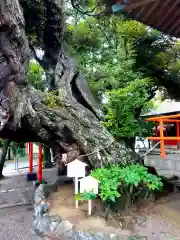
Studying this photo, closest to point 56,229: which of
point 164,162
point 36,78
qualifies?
point 164,162

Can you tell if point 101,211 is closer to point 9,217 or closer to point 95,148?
point 95,148

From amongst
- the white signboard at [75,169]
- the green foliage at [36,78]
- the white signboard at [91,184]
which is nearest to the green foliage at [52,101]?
the white signboard at [75,169]

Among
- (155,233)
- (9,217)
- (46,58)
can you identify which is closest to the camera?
(155,233)

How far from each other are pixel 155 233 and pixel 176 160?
6.57 feet

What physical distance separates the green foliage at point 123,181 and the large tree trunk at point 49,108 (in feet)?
1.95

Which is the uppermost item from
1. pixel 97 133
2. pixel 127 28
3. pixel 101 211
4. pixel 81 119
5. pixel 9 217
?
pixel 127 28

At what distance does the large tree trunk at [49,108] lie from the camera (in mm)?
4102

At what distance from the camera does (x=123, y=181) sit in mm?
4645

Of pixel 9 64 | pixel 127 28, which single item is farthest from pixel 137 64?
pixel 9 64

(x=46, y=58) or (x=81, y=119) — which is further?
(x=46, y=58)

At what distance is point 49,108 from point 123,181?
2491 millimetres

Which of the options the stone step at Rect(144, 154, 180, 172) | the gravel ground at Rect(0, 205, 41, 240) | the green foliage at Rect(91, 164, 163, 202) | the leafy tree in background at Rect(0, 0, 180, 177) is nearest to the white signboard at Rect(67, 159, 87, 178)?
the green foliage at Rect(91, 164, 163, 202)

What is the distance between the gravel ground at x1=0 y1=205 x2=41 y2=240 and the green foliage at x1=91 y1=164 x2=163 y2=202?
1.59 m

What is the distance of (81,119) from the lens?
234 inches
